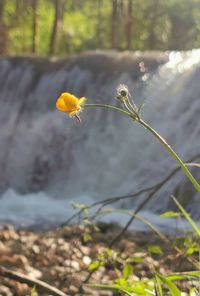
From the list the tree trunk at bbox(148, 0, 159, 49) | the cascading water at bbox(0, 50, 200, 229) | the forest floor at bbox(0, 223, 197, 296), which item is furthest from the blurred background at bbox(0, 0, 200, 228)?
the tree trunk at bbox(148, 0, 159, 49)

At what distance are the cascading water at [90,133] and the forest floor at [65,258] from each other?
3.95 ft

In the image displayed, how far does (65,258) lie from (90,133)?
5.52m

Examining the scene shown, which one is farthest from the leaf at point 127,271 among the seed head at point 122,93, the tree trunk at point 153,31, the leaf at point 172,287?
the tree trunk at point 153,31

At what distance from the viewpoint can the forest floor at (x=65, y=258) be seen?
4.34m

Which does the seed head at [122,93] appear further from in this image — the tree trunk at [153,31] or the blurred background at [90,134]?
the tree trunk at [153,31]

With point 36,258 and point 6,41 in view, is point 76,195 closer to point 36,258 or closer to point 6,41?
point 36,258

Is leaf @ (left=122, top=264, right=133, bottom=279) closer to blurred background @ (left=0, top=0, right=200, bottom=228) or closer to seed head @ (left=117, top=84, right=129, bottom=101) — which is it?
seed head @ (left=117, top=84, right=129, bottom=101)

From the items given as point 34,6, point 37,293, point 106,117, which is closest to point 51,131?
point 106,117

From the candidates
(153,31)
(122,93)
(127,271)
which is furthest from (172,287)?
(153,31)

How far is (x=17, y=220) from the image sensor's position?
327 inches

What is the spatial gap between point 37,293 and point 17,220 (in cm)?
451

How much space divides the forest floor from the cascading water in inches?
47.4

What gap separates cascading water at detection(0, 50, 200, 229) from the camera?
940cm

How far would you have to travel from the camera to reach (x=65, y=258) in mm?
5754
